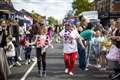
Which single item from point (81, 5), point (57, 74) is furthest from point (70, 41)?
point (81, 5)

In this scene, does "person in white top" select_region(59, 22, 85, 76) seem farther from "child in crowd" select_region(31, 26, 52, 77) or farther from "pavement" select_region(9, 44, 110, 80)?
"child in crowd" select_region(31, 26, 52, 77)

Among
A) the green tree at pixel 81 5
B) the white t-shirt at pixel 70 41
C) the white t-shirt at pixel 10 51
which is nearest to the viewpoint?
the white t-shirt at pixel 70 41

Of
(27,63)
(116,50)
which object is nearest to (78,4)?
(27,63)

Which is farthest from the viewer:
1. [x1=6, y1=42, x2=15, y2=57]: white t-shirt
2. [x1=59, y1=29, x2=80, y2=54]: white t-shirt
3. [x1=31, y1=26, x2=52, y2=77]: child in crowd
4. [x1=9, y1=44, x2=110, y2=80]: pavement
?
[x1=6, y1=42, x2=15, y2=57]: white t-shirt

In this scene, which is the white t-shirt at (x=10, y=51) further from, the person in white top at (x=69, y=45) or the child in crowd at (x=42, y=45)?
the person in white top at (x=69, y=45)

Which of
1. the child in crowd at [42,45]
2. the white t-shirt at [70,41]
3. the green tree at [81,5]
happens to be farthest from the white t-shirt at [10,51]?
the green tree at [81,5]

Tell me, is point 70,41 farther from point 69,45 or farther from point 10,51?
point 10,51

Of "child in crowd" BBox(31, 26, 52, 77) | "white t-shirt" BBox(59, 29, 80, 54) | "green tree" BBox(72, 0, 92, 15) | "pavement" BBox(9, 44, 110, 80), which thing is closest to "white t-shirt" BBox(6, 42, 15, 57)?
"pavement" BBox(9, 44, 110, 80)

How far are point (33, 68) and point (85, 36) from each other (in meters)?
2.37

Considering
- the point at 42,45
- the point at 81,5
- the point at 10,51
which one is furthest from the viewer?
the point at 81,5

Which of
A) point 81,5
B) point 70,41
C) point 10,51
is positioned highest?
point 70,41

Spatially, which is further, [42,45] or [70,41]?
[70,41]

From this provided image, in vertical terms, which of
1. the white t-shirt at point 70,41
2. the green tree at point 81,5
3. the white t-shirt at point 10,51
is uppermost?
the white t-shirt at point 70,41

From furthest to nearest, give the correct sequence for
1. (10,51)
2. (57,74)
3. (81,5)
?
(81,5) < (10,51) < (57,74)
